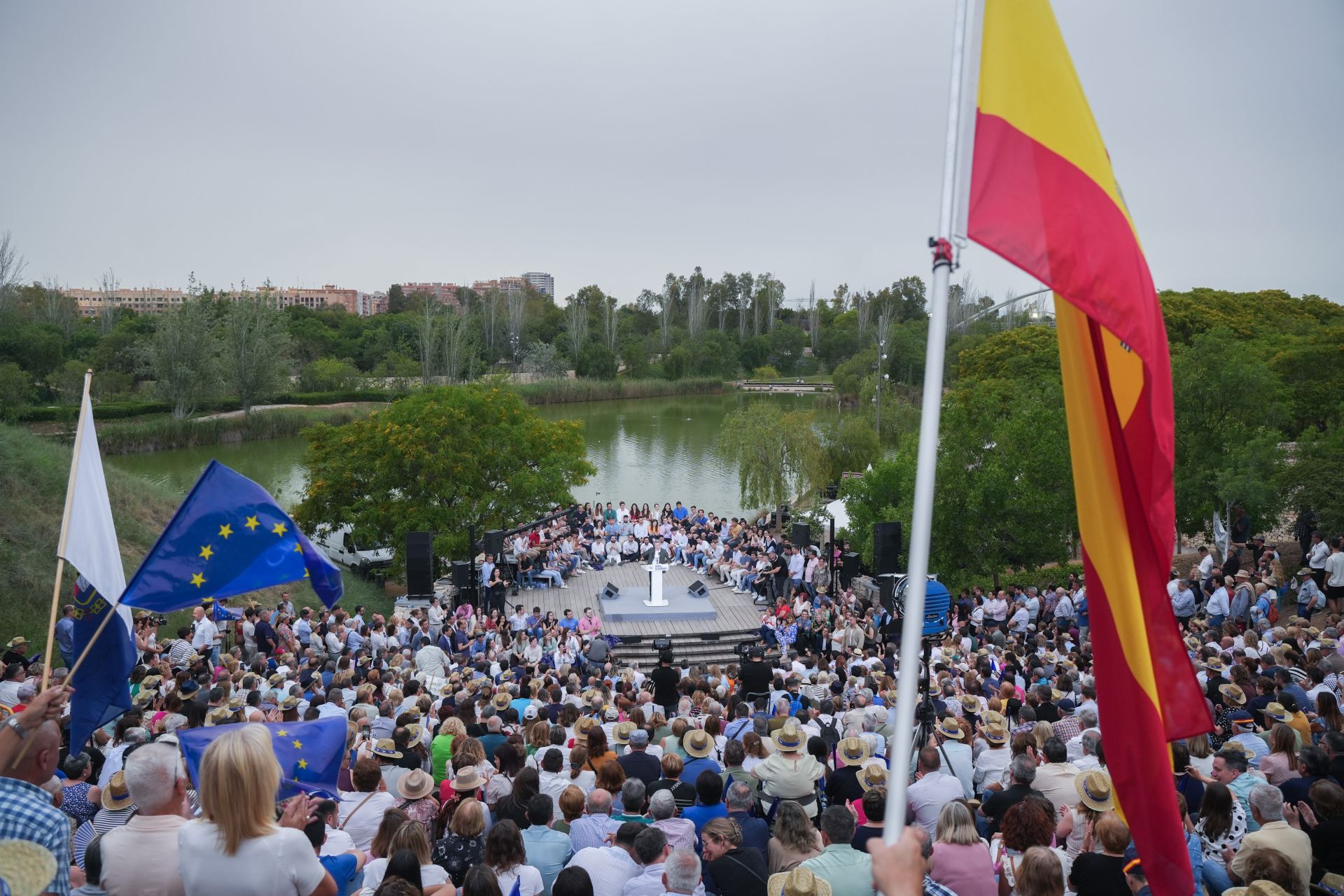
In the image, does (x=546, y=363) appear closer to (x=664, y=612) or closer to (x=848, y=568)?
(x=664, y=612)

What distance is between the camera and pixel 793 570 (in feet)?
63.7

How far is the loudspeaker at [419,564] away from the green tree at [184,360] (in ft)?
115

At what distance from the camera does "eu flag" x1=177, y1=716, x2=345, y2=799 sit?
481 centimetres

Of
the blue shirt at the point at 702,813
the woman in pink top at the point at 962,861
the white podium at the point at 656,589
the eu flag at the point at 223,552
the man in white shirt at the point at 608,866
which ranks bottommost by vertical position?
the white podium at the point at 656,589

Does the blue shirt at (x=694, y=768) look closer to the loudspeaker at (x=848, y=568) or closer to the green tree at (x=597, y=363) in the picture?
the loudspeaker at (x=848, y=568)

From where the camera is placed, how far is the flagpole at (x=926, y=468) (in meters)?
2.18

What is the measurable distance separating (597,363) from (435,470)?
57467 millimetres

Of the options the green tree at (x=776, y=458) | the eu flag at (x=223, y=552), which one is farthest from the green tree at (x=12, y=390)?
the eu flag at (x=223, y=552)

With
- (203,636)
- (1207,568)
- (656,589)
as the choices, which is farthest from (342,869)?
(1207,568)

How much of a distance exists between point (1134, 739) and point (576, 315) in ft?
295

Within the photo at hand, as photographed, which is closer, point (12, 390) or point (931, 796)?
point (931, 796)

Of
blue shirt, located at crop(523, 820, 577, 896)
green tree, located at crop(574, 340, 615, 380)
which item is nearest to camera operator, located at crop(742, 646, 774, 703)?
blue shirt, located at crop(523, 820, 577, 896)

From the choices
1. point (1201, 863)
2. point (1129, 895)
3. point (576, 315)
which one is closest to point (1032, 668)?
point (1201, 863)

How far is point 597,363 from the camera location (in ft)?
271
